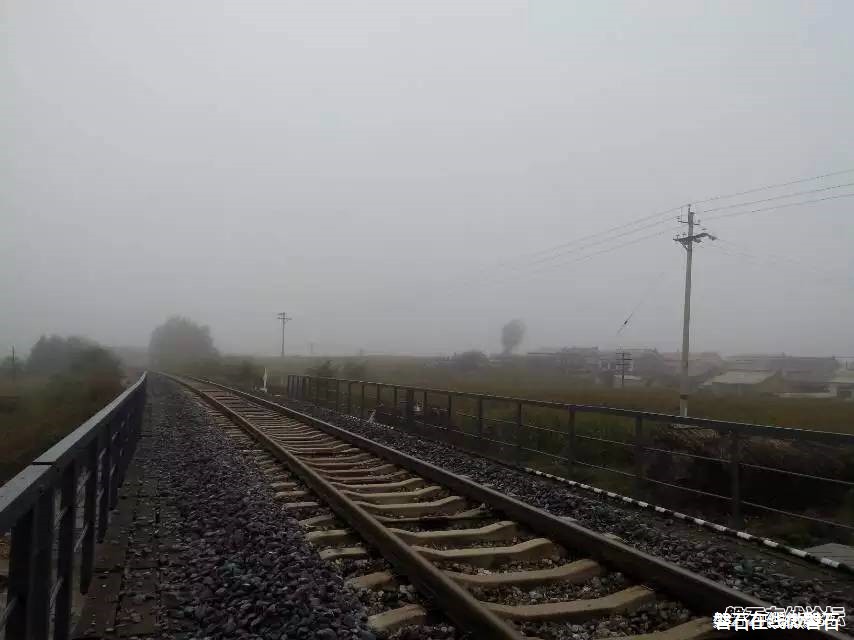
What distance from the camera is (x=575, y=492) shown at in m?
8.45

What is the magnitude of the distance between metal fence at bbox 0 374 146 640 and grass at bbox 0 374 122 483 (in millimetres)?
15393

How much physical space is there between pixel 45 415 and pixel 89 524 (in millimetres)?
27088

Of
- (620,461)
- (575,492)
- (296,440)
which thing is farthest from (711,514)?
(296,440)

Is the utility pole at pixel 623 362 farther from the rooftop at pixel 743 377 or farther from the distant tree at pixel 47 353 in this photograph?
the distant tree at pixel 47 353

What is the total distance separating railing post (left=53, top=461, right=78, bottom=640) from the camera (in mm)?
3560

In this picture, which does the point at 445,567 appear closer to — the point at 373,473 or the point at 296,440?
the point at 373,473

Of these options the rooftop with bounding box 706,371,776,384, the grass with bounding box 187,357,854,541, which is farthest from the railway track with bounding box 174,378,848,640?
the rooftop with bounding box 706,371,776,384

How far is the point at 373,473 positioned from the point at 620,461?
22.5 ft

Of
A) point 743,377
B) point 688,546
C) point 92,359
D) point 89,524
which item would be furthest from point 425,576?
point 92,359

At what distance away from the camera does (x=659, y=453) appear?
34.4ft

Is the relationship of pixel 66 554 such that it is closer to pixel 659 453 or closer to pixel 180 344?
pixel 659 453

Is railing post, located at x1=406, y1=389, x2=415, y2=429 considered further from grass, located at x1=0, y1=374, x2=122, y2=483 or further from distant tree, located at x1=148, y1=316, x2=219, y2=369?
distant tree, located at x1=148, y1=316, x2=219, y2=369

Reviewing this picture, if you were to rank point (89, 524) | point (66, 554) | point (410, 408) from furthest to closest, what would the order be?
point (410, 408) → point (89, 524) → point (66, 554)

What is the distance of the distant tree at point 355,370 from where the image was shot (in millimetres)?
43625
